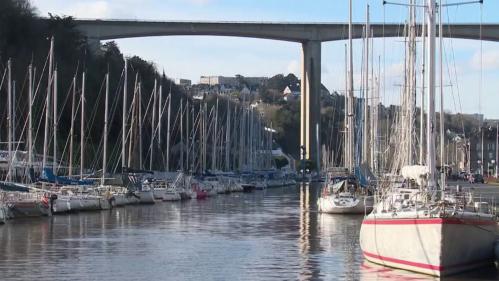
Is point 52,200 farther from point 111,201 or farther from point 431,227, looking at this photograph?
point 431,227

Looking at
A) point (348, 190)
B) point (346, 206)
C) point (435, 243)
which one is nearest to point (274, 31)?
point (348, 190)

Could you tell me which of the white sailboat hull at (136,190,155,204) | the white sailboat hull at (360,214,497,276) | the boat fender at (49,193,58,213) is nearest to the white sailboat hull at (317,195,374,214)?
the boat fender at (49,193,58,213)

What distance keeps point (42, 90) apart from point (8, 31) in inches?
753

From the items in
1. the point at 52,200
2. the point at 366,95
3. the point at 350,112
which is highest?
the point at 366,95

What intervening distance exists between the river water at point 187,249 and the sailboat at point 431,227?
455 mm

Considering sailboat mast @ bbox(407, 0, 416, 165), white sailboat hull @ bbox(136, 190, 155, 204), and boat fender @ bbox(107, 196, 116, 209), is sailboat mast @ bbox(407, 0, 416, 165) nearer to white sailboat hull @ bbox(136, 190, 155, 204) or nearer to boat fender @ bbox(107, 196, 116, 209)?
boat fender @ bbox(107, 196, 116, 209)

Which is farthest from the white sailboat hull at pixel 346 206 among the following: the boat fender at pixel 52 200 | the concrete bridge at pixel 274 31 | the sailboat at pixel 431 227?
the concrete bridge at pixel 274 31

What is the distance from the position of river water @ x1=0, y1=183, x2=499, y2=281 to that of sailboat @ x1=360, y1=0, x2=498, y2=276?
0.45 meters

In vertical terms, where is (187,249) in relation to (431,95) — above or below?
below

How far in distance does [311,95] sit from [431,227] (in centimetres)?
13809

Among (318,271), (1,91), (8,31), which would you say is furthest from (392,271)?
(8,31)

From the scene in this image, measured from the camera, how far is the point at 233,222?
50.9 meters

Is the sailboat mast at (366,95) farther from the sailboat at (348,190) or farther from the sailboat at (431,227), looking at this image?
the sailboat at (431,227)

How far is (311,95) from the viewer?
162250 mm
